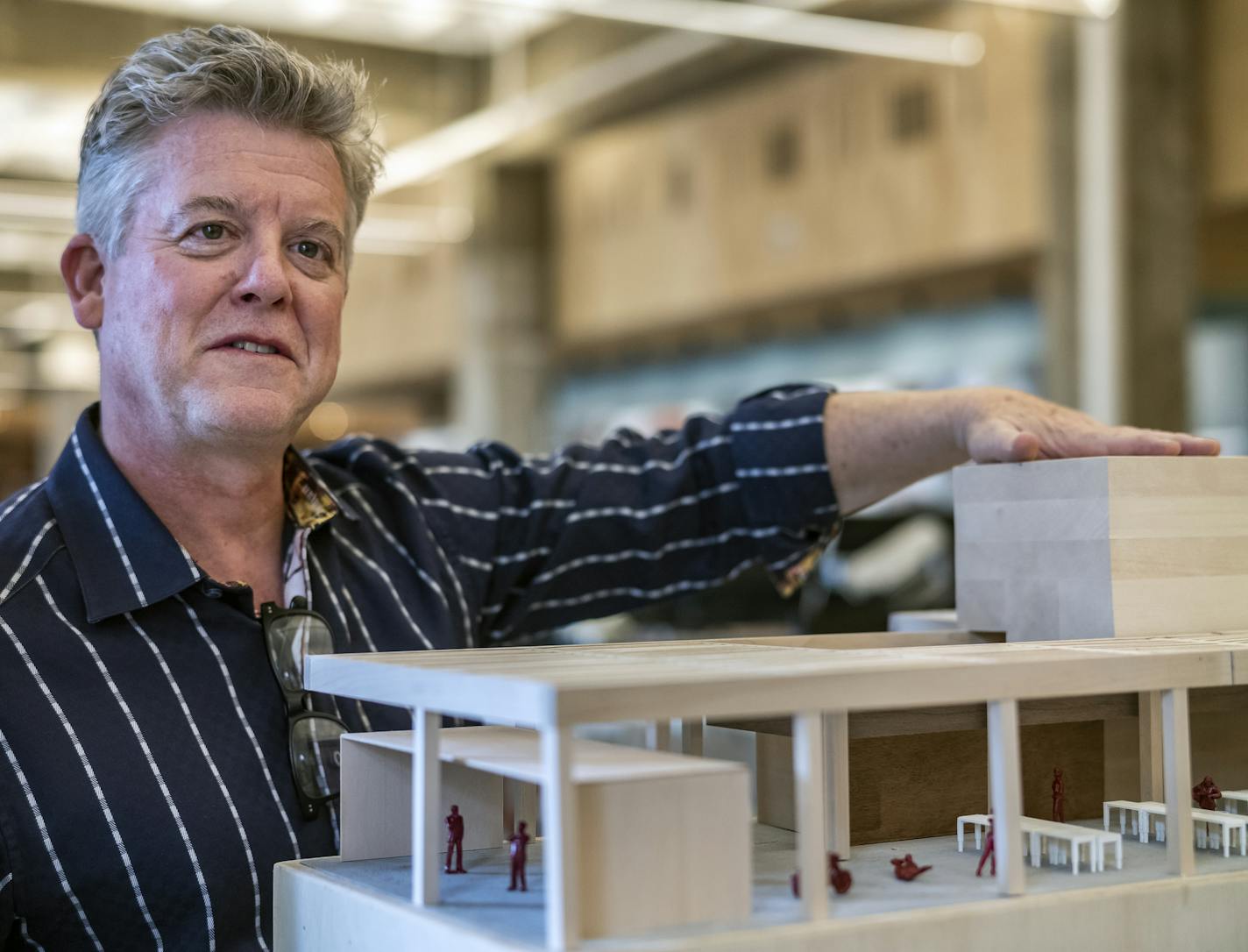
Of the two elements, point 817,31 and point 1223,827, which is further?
point 817,31

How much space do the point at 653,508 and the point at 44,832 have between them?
2.61ft

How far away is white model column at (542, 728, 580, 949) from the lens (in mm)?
791

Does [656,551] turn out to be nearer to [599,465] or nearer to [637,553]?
[637,553]

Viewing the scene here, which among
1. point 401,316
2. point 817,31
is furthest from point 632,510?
point 401,316

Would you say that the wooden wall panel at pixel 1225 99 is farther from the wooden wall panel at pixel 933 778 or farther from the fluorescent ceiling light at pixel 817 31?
the wooden wall panel at pixel 933 778

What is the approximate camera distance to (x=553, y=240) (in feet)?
18.9

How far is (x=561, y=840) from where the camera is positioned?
31.2 inches

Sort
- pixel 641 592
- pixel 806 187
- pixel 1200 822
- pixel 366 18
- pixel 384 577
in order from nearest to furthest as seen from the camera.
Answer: pixel 1200 822 → pixel 384 577 → pixel 641 592 → pixel 366 18 → pixel 806 187

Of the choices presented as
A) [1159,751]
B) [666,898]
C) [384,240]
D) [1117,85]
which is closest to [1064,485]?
[1159,751]

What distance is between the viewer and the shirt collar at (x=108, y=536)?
1.33 m

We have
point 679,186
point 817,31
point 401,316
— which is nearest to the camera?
point 817,31

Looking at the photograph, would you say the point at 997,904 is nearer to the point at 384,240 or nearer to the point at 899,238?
the point at 899,238

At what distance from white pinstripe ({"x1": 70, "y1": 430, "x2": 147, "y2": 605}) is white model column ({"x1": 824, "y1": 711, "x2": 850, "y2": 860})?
2.15 ft

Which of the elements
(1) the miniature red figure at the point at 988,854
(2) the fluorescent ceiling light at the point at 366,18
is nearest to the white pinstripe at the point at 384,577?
(1) the miniature red figure at the point at 988,854
